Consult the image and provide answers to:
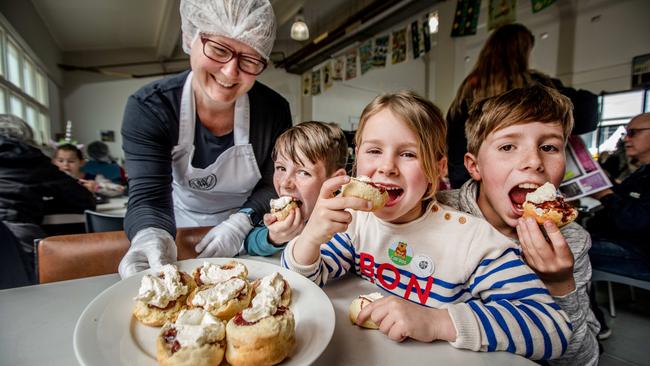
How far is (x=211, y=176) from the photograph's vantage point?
5.16 feet

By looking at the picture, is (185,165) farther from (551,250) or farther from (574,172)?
(574,172)

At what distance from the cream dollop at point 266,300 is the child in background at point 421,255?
0.51ft

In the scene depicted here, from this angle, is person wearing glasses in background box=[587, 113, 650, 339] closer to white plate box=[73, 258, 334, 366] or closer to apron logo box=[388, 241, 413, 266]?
apron logo box=[388, 241, 413, 266]

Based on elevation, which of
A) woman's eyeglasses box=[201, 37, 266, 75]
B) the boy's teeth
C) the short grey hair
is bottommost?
the boy's teeth

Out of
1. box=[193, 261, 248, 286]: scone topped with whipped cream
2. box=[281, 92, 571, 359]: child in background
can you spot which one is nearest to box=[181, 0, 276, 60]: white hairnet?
box=[281, 92, 571, 359]: child in background

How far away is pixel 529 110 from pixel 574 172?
542 millimetres

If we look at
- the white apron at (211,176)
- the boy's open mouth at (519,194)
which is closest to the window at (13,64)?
the white apron at (211,176)

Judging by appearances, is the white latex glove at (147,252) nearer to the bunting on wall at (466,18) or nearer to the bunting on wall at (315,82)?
the bunting on wall at (466,18)

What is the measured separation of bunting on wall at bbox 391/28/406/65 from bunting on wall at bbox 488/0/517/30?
6.18 feet

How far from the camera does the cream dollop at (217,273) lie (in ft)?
A: 2.82

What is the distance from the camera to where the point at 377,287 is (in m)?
0.97

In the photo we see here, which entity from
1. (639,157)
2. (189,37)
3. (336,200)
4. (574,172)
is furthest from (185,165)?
(639,157)

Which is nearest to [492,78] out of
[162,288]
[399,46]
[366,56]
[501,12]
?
[162,288]

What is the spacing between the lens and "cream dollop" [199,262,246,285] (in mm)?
859
